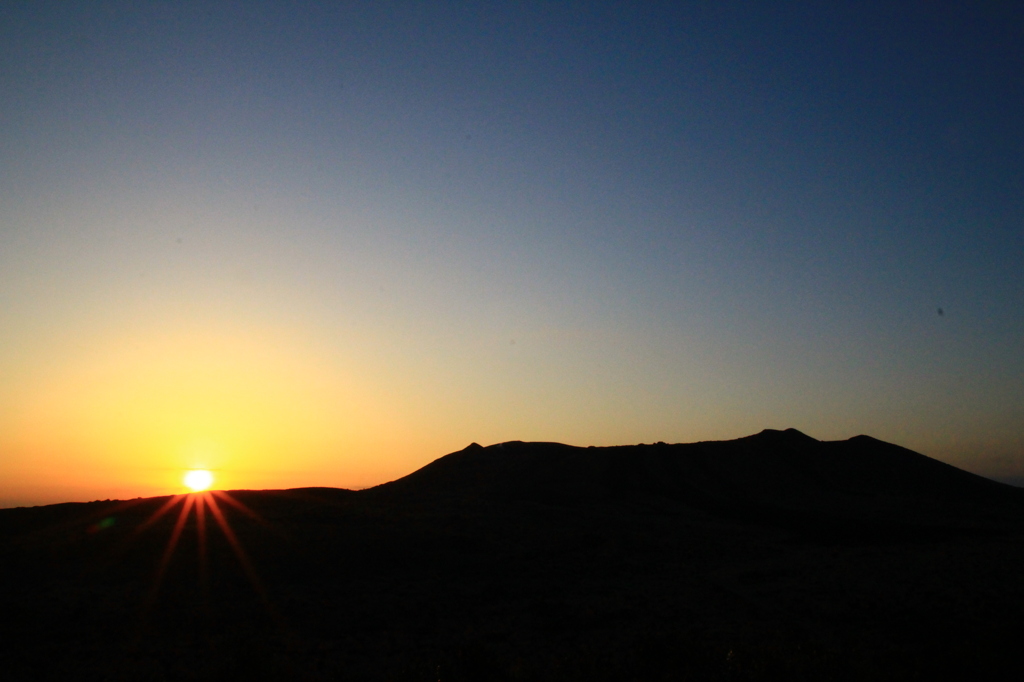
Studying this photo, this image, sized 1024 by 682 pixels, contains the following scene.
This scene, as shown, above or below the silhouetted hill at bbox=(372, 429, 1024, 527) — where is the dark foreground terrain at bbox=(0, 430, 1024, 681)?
below

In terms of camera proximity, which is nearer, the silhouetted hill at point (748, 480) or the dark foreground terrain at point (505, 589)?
the dark foreground terrain at point (505, 589)

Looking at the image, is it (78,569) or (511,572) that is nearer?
(78,569)

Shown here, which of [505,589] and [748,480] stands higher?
[748,480]

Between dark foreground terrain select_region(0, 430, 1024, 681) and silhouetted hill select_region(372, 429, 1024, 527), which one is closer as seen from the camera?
dark foreground terrain select_region(0, 430, 1024, 681)

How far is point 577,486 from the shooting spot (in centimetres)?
4891

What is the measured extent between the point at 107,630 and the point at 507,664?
12.1 meters

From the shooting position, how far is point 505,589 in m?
24.9

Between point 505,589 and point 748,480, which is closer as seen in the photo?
point 505,589

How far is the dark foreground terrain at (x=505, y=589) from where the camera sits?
16047mm

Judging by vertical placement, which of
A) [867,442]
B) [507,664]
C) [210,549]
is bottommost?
[507,664]

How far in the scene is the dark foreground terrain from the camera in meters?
16.0

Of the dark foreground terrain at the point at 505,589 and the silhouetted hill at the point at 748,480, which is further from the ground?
the silhouetted hill at the point at 748,480

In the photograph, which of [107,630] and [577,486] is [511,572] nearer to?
[107,630]

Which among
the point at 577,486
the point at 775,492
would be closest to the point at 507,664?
the point at 577,486
